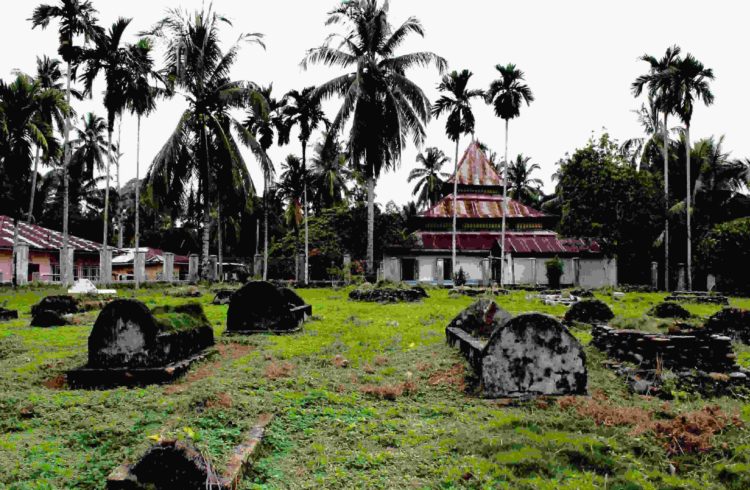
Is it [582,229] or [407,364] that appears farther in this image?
[582,229]

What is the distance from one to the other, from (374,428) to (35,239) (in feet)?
106

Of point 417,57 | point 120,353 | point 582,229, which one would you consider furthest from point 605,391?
point 582,229

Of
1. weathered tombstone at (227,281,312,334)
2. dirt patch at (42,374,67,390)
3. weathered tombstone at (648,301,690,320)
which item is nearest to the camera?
dirt patch at (42,374,67,390)

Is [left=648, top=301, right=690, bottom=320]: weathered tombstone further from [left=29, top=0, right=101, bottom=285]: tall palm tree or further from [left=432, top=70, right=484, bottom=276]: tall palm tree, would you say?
[left=29, top=0, right=101, bottom=285]: tall palm tree

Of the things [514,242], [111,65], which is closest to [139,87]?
[111,65]

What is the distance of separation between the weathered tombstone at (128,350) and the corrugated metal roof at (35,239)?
26044 mm

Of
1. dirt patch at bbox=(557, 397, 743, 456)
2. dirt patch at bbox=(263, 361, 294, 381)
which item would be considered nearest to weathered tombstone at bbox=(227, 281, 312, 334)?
dirt patch at bbox=(263, 361, 294, 381)

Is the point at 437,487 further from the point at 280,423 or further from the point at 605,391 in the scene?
the point at 605,391

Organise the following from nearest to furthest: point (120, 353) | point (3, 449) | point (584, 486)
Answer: point (584, 486), point (3, 449), point (120, 353)

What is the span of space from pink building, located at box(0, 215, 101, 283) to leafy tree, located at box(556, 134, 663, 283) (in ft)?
94.2

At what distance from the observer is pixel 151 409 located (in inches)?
235

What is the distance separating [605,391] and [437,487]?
3564 millimetres

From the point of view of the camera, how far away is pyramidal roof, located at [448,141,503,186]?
4028cm

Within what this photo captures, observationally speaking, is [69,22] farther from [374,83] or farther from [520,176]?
[520,176]
